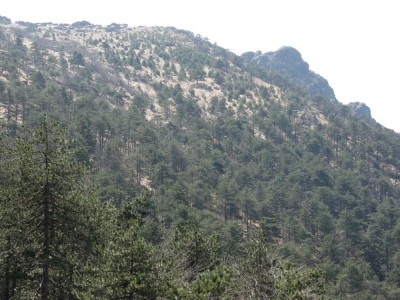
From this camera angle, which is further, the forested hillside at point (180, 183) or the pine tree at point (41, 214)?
the forested hillside at point (180, 183)

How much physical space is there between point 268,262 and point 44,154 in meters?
12.3

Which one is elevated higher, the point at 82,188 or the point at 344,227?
the point at 82,188

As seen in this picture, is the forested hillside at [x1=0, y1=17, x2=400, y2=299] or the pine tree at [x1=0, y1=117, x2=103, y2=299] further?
the forested hillside at [x1=0, y1=17, x2=400, y2=299]

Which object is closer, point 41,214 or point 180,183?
point 41,214

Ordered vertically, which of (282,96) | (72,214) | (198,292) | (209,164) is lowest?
(209,164)

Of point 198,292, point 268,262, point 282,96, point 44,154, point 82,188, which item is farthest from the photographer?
point 282,96

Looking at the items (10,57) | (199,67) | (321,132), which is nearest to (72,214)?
(10,57)

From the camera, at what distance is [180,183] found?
71.9m

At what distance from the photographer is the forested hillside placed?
16.5 m

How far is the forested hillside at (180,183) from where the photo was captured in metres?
16.5

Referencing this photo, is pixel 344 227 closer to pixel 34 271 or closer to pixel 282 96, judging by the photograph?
pixel 34 271

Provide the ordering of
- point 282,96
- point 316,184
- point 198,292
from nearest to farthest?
point 198,292 < point 316,184 < point 282,96

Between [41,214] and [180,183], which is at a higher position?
[41,214]

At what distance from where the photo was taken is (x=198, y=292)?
1499 cm
